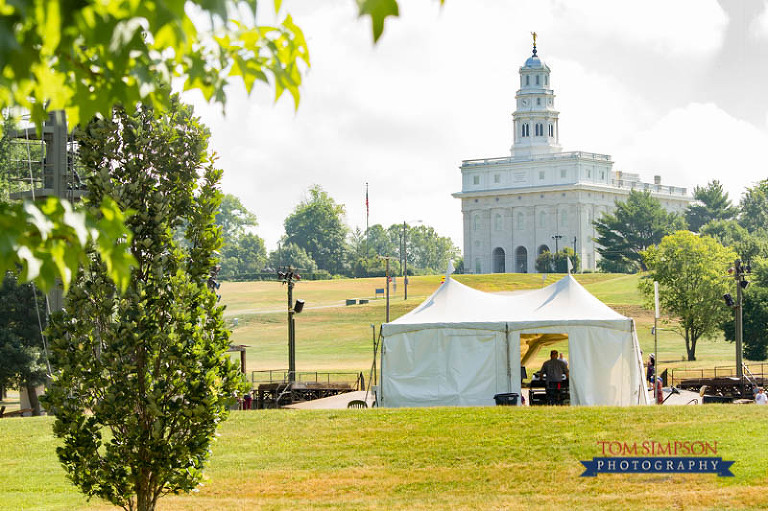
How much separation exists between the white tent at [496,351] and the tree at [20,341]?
1702 cm

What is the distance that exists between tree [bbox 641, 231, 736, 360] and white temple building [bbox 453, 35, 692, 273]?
57960 millimetres

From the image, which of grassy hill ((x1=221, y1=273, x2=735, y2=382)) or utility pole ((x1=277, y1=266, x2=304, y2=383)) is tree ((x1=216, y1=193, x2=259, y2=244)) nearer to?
grassy hill ((x1=221, y1=273, x2=735, y2=382))

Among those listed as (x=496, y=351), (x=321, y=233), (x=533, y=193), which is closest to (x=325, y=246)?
(x=321, y=233)

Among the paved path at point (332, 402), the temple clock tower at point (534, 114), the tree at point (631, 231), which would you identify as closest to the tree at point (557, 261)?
the tree at point (631, 231)

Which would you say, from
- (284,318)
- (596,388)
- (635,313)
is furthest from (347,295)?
(596,388)

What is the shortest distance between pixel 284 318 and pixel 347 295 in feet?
46.9

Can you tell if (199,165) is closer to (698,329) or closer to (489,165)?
(698,329)

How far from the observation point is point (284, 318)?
79.4 meters

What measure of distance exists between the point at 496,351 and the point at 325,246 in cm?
11906

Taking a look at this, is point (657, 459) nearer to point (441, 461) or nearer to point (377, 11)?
point (441, 461)

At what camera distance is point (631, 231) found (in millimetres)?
103000

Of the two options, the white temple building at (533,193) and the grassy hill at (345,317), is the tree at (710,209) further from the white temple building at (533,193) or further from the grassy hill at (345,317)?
the grassy hill at (345,317)

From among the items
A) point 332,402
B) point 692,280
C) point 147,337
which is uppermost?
point 692,280

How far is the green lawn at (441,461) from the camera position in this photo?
44.1 ft
